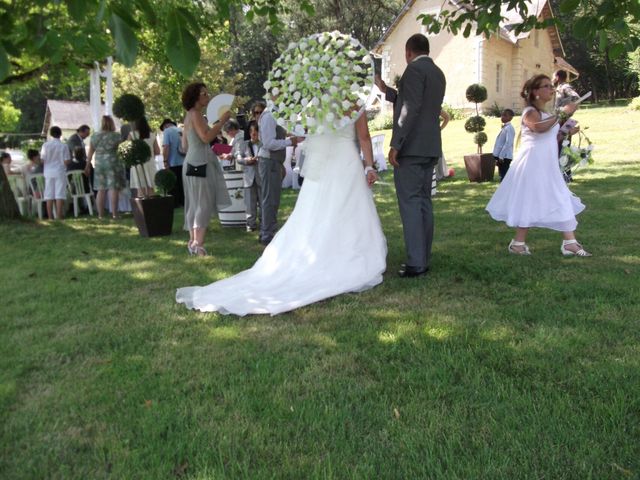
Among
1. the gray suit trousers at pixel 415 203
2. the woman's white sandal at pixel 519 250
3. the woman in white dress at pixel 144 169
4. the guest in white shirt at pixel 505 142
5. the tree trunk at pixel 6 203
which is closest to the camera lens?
the gray suit trousers at pixel 415 203

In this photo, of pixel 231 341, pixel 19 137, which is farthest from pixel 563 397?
pixel 19 137

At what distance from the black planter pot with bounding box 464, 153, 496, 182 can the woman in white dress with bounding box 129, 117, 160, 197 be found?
761cm

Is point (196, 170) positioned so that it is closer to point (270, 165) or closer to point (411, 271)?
point (270, 165)

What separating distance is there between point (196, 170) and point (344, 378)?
438cm

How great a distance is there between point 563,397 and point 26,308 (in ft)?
15.4

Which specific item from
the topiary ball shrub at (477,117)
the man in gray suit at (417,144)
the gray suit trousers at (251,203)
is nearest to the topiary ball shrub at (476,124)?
the topiary ball shrub at (477,117)

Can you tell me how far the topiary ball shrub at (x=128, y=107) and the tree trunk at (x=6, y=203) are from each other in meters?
3.40

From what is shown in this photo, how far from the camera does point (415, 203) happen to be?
5.48 metres

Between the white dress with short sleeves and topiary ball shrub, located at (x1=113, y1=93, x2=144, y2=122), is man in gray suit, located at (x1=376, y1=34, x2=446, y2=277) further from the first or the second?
topiary ball shrub, located at (x1=113, y1=93, x2=144, y2=122)

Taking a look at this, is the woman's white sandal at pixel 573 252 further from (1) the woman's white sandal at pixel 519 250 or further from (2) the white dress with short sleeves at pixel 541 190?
(1) the woman's white sandal at pixel 519 250

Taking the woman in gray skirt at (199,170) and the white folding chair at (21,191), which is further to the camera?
the white folding chair at (21,191)

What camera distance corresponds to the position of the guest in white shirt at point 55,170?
36.8ft

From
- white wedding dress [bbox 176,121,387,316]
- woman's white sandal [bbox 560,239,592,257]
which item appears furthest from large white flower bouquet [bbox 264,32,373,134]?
woman's white sandal [bbox 560,239,592,257]

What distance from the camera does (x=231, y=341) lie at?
397 cm
